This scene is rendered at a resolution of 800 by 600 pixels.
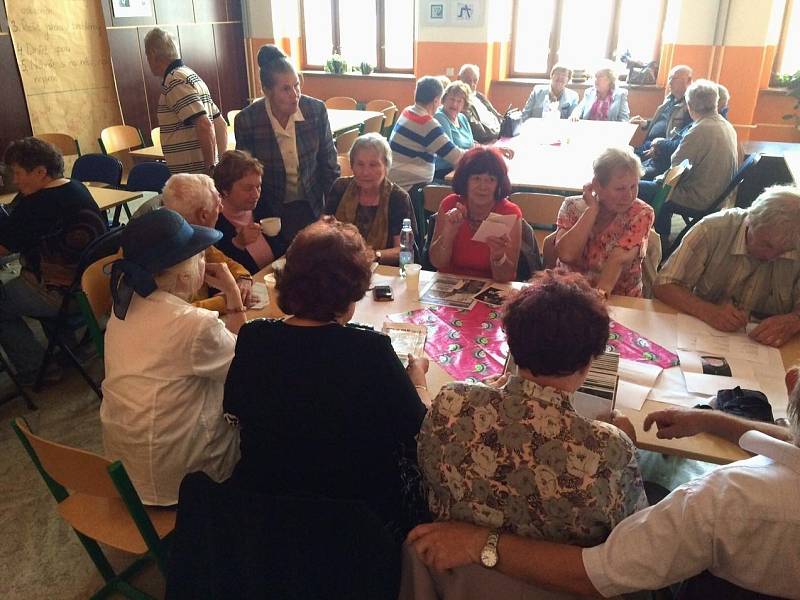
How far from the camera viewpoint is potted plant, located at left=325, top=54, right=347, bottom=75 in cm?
911

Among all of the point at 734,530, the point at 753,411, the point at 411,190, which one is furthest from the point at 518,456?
the point at 411,190

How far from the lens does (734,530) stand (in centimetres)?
116

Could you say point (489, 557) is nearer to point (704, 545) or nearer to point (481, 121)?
point (704, 545)

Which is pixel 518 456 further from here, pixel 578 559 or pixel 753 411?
pixel 753 411

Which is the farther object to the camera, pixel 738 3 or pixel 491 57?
pixel 491 57

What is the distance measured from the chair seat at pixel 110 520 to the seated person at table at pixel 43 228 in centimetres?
168

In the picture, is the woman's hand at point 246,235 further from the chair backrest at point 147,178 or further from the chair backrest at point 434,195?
the chair backrest at point 147,178

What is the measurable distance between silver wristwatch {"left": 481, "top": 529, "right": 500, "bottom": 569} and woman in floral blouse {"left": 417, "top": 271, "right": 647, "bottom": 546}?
4 cm

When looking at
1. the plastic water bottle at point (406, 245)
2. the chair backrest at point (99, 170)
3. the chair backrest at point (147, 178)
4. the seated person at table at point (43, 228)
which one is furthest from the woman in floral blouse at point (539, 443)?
the chair backrest at point (99, 170)

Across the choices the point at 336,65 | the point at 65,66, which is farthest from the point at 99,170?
the point at 336,65

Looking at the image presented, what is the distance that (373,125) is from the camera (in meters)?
6.25

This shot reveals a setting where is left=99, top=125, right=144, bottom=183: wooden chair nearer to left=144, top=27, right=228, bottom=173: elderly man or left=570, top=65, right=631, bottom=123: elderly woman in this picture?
left=144, top=27, right=228, bottom=173: elderly man

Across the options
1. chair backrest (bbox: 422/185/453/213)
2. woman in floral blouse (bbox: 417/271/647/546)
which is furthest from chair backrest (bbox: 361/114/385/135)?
woman in floral blouse (bbox: 417/271/647/546)

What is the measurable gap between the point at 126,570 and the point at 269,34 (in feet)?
26.3
